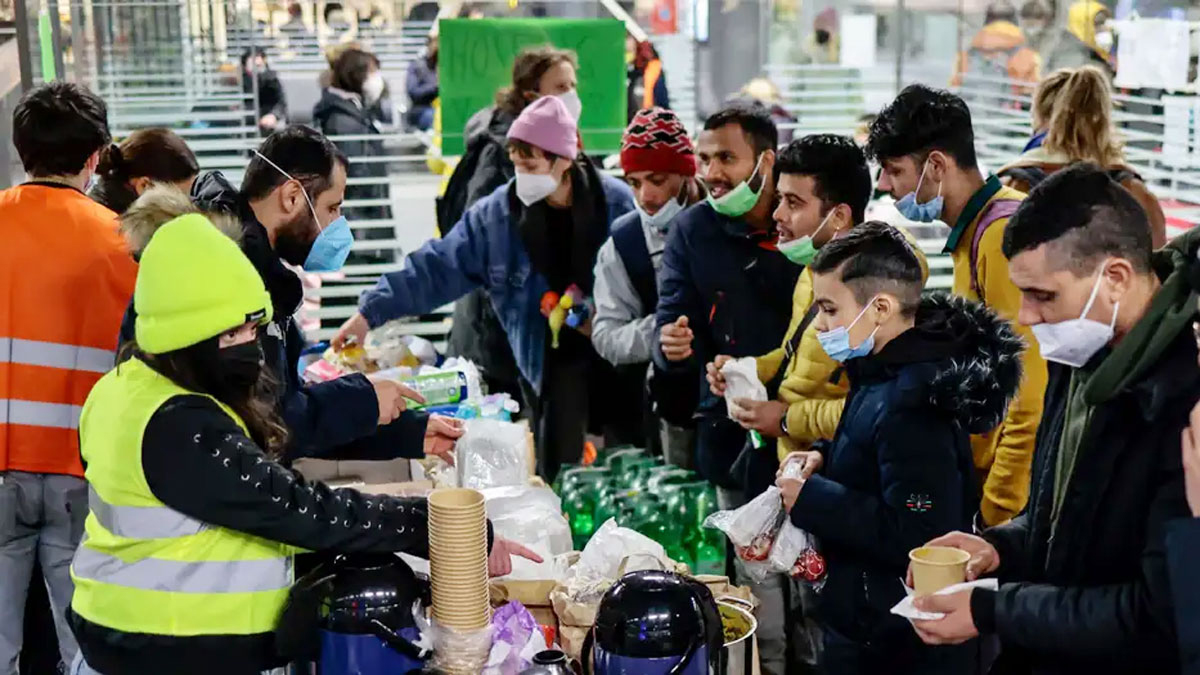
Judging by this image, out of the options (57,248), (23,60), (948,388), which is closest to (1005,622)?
(948,388)

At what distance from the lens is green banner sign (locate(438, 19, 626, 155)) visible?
636 cm

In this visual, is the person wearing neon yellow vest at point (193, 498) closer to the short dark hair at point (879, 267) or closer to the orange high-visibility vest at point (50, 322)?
the short dark hair at point (879, 267)

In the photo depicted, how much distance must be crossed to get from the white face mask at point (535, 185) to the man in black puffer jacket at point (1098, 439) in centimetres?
276

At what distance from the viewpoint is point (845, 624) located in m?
3.21

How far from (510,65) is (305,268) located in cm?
295

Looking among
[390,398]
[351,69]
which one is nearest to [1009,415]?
[390,398]

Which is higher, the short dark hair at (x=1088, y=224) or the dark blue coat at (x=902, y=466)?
the short dark hair at (x=1088, y=224)

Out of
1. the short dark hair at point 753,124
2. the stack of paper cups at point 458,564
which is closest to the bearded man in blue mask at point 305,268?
the stack of paper cups at point 458,564

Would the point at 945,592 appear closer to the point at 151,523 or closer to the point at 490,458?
the point at 151,523

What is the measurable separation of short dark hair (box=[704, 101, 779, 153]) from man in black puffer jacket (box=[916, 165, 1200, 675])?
1.95 m

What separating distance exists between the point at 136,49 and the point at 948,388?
15.4 feet

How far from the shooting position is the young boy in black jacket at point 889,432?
302 cm

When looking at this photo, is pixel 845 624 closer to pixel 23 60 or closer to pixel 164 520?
pixel 164 520

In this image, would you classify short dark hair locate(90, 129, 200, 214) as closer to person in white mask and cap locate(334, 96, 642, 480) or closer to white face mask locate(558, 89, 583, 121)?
person in white mask and cap locate(334, 96, 642, 480)
